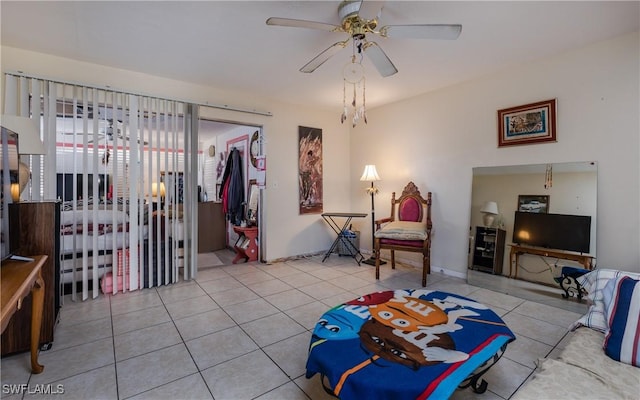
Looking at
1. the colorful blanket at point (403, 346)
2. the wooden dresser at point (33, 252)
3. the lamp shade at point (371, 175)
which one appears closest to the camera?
the colorful blanket at point (403, 346)

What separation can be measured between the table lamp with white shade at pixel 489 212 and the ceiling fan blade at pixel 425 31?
7.03 ft

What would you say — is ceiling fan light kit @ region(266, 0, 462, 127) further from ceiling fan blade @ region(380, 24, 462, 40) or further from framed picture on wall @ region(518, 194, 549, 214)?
framed picture on wall @ region(518, 194, 549, 214)

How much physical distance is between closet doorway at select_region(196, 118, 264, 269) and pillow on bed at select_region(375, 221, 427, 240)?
1.88 metres

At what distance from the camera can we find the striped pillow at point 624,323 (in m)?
1.37

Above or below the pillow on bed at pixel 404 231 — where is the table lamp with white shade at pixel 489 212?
above

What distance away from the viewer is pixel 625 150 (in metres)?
2.52

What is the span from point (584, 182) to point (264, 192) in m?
3.69

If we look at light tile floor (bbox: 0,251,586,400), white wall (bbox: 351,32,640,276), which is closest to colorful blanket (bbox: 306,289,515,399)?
light tile floor (bbox: 0,251,586,400)

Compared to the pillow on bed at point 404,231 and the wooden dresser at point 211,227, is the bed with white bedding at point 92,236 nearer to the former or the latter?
the wooden dresser at point 211,227

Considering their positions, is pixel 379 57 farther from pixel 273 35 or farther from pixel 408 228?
pixel 408 228

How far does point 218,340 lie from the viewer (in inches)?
84.7

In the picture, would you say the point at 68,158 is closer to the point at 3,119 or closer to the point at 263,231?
the point at 3,119

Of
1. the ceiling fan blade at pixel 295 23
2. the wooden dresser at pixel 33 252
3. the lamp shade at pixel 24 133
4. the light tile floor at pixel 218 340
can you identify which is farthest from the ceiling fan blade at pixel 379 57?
the lamp shade at pixel 24 133

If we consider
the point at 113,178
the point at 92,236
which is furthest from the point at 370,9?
the point at 92,236
